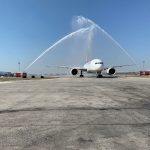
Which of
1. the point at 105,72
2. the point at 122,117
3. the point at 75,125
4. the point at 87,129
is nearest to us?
the point at 87,129

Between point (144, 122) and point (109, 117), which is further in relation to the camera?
point (109, 117)

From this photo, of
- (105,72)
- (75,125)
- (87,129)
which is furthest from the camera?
(105,72)

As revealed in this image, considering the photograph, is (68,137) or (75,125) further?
(75,125)

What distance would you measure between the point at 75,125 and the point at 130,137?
6.76 feet

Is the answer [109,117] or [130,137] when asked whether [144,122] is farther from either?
[130,137]

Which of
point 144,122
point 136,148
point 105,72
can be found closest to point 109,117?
point 144,122

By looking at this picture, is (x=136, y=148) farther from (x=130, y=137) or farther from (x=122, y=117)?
(x=122, y=117)

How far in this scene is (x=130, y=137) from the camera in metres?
7.45

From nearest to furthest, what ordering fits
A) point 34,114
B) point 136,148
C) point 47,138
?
1. point 136,148
2. point 47,138
3. point 34,114

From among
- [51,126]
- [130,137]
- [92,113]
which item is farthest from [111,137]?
[92,113]

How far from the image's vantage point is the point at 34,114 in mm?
11391

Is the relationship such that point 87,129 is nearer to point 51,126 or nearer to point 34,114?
point 51,126

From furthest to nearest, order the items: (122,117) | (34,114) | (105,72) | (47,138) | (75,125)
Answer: (105,72) → (34,114) → (122,117) → (75,125) → (47,138)

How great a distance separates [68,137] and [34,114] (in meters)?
4.11
